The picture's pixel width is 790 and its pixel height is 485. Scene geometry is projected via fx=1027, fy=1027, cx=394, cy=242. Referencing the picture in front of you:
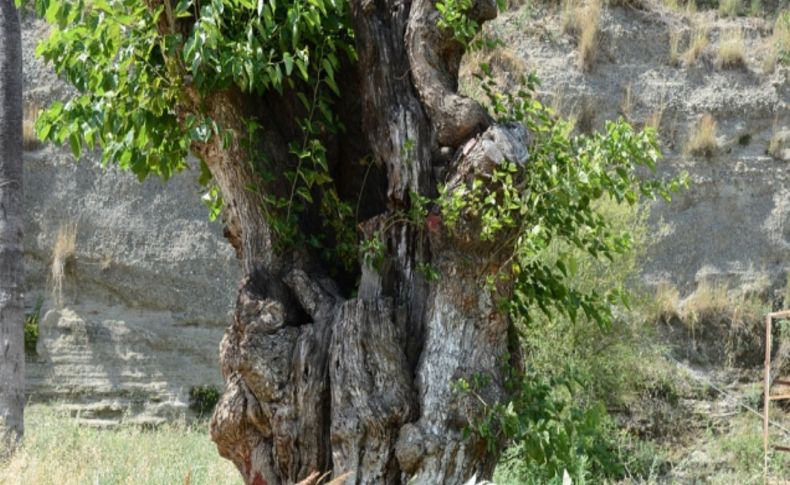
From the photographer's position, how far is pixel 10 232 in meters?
10.6

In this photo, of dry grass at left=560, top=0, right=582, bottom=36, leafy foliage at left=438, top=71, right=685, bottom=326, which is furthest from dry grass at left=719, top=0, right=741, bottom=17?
leafy foliage at left=438, top=71, right=685, bottom=326

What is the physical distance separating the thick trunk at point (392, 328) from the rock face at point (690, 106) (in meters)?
13.3

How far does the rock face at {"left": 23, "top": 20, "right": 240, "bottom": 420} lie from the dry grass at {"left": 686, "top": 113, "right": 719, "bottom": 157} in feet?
29.9

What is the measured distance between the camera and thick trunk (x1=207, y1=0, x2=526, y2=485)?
517 centimetres

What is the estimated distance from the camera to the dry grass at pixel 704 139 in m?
20.0

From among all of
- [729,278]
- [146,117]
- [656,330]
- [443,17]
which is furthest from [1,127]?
[729,278]

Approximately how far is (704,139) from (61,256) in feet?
39.9

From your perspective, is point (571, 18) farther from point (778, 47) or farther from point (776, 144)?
point (776, 144)

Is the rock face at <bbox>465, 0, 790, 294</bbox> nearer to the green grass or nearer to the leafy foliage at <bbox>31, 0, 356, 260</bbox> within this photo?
the green grass

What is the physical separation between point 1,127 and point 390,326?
22.7ft

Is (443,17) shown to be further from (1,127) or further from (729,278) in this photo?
(729,278)

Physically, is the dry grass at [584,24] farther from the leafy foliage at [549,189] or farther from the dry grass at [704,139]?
the leafy foliage at [549,189]

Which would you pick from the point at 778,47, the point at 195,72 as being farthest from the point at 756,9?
the point at 195,72

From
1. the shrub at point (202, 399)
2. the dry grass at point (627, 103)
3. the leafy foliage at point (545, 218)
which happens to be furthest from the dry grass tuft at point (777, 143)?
the leafy foliage at point (545, 218)
